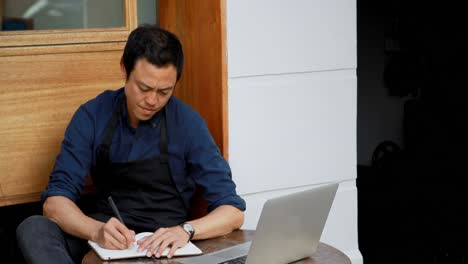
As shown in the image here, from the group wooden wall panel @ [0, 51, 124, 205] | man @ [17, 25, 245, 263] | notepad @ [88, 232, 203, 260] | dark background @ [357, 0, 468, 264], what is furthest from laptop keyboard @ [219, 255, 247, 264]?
dark background @ [357, 0, 468, 264]

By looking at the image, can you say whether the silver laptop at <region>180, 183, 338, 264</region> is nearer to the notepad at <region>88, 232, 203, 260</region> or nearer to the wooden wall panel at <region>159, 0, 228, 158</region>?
the notepad at <region>88, 232, 203, 260</region>

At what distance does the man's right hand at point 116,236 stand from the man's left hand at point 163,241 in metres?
0.04

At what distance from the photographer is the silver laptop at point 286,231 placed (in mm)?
2260

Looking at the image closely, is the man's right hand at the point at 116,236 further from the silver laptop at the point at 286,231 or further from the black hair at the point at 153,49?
A: the black hair at the point at 153,49

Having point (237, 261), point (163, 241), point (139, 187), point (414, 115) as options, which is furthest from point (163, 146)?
point (414, 115)

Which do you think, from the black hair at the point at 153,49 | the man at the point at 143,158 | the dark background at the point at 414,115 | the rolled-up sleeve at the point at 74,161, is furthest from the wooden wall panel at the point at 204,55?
the dark background at the point at 414,115

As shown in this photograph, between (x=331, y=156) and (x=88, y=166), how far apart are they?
1.18 m

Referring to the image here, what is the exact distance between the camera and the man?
280 cm

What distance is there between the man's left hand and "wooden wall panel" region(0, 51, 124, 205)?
0.95m

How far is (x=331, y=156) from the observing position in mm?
3682

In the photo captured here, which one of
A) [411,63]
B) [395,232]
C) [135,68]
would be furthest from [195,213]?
[411,63]

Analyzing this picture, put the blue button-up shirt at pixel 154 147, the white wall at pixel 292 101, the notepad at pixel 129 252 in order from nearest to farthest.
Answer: the notepad at pixel 129 252 → the blue button-up shirt at pixel 154 147 → the white wall at pixel 292 101

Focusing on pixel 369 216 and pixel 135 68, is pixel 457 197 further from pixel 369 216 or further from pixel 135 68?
pixel 135 68

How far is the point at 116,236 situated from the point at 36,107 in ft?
3.30
